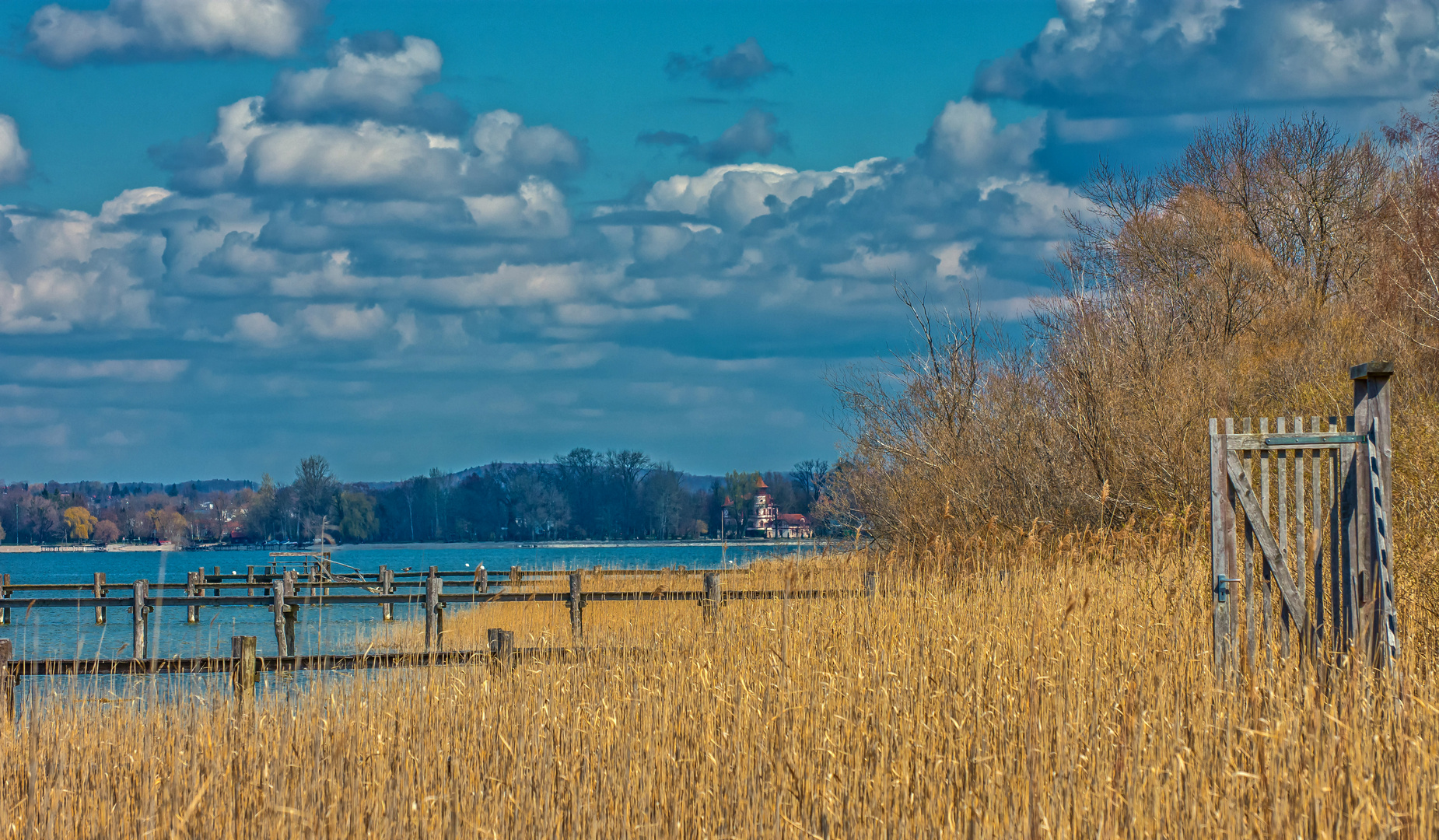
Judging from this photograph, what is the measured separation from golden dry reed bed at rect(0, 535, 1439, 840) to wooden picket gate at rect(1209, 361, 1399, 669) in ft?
1.30

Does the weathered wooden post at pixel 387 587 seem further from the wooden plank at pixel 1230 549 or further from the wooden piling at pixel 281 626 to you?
the wooden plank at pixel 1230 549

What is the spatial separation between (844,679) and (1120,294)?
15202mm

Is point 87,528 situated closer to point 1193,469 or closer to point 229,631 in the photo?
point 229,631

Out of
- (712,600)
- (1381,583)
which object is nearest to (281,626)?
(712,600)

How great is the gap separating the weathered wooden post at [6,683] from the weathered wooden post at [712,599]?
495 centimetres

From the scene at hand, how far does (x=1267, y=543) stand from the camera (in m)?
7.06

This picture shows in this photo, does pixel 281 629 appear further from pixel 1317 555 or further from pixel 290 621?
pixel 1317 555

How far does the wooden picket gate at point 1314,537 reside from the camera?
6.96m

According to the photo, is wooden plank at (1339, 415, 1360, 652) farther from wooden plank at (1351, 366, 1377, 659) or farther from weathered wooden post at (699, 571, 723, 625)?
weathered wooden post at (699, 571, 723, 625)

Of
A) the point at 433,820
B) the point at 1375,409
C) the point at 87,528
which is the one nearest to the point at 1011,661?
the point at 1375,409

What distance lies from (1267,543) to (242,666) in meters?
6.63

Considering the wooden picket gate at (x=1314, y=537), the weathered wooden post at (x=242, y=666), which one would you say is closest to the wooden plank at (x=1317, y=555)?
the wooden picket gate at (x=1314, y=537)

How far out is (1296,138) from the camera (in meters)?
27.4

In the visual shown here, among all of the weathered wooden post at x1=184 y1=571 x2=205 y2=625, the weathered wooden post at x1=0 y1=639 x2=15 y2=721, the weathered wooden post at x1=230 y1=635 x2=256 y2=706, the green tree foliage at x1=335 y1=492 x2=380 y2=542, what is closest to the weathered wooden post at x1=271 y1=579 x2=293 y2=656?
the weathered wooden post at x1=0 y1=639 x2=15 y2=721
